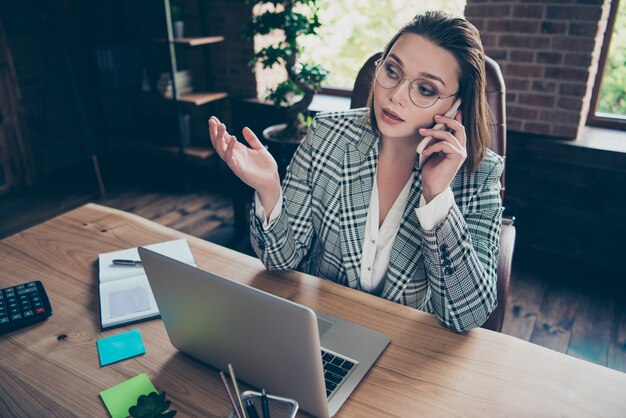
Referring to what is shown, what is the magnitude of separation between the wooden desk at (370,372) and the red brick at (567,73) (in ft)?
6.10

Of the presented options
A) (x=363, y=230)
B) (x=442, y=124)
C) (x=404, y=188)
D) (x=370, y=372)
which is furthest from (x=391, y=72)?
(x=370, y=372)

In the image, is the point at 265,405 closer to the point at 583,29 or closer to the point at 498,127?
the point at 498,127

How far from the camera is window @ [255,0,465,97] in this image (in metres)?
3.24

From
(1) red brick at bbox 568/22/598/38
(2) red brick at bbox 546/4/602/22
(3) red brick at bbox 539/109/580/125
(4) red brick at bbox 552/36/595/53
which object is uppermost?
(2) red brick at bbox 546/4/602/22

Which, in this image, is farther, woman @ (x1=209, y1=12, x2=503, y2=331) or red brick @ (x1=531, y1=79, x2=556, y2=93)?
red brick @ (x1=531, y1=79, x2=556, y2=93)

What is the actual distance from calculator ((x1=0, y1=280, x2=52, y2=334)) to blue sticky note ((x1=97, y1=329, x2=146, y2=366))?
0.58 ft

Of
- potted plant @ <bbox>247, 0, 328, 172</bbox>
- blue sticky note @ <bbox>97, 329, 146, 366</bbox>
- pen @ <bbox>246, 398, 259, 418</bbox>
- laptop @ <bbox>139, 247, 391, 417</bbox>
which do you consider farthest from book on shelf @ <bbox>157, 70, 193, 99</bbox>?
pen @ <bbox>246, 398, 259, 418</bbox>

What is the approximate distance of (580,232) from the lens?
2506 mm

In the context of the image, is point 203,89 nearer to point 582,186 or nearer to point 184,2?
point 184,2

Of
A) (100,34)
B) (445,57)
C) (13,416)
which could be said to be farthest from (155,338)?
(100,34)

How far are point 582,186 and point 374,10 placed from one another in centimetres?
175

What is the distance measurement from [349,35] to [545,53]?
4.67 ft

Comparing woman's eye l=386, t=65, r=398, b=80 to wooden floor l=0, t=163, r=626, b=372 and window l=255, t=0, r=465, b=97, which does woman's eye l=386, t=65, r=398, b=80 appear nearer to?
wooden floor l=0, t=163, r=626, b=372

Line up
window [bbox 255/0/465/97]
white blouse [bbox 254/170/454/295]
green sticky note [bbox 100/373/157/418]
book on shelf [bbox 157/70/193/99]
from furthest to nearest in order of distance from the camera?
book on shelf [bbox 157/70/193/99], window [bbox 255/0/465/97], white blouse [bbox 254/170/454/295], green sticky note [bbox 100/373/157/418]
